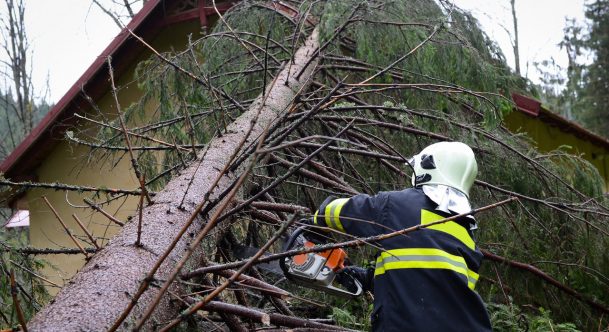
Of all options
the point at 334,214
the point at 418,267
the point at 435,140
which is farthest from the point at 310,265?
the point at 435,140

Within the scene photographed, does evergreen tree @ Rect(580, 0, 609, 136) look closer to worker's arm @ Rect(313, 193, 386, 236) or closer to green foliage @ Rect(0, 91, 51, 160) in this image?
green foliage @ Rect(0, 91, 51, 160)

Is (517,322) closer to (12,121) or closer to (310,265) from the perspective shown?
(310,265)

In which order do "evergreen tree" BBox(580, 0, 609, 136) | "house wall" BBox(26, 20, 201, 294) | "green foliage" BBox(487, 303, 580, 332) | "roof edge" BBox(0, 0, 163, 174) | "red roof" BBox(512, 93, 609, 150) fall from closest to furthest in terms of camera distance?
1. "green foliage" BBox(487, 303, 580, 332)
2. "roof edge" BBox(0, 0, 163, 174)
3. "house wall" BBox(26, 20, 201, 294)
4. "red roof" BBox(512, 93, 609, 150)
5. "evergreen tree" BBox(580, 0, 609, 136)

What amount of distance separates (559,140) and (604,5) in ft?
49.3

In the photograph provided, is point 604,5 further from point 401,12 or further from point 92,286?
point 92,286

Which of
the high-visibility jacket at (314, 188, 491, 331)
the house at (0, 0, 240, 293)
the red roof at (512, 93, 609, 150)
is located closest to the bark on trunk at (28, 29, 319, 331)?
the high-visibility jacket at (314, 188, 491, 331)

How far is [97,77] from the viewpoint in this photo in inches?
328

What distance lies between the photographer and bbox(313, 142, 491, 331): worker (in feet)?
8.02

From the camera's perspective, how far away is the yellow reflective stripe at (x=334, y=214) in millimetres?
2623

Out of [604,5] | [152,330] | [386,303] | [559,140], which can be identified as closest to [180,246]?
[152,330]

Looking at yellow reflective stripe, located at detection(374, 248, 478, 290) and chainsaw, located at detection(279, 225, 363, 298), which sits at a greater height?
yellow reflective stripe, located at detection(374, 248, 478, 290)

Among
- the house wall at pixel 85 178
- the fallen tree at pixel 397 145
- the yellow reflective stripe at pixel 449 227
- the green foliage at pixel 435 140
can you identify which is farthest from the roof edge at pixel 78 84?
the yellow reflective stripe at pixel 449 227

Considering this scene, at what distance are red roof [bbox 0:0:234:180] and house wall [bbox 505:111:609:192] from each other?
5.78m

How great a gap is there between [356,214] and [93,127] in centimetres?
587
